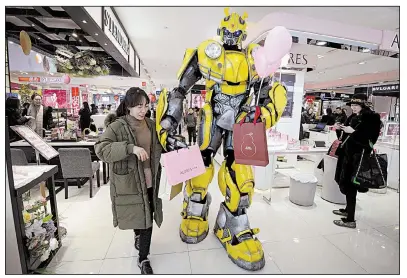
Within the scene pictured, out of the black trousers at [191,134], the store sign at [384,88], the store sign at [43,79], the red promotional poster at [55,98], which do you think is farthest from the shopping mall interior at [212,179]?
the store sign at [384,88]

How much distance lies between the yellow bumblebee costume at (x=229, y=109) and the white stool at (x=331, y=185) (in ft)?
6.01

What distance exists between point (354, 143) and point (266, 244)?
4.67 ft

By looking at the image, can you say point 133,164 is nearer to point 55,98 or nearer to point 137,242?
point 137,242

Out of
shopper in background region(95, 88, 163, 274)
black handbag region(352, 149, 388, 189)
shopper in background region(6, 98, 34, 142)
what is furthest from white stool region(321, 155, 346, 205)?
shopper in background region(6, 98, 34, 142)

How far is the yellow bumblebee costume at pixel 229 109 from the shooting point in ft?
6.02

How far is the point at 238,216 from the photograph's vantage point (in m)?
2.10

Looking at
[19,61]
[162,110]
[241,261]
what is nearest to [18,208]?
[162,110]

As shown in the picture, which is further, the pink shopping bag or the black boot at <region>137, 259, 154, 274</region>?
the black boot at <region>137, 259, 154, 274</region>

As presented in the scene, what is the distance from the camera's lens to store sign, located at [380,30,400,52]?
356 cm

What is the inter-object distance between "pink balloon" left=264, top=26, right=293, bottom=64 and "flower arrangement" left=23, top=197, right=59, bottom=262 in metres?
1.97

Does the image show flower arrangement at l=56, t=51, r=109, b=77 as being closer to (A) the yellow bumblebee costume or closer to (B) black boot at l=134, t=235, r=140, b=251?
(A) the yellow bumblebee costume

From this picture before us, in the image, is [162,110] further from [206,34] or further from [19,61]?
[19,61]

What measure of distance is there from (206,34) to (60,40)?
3511mm

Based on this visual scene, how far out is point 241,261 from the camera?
6.28 ft
